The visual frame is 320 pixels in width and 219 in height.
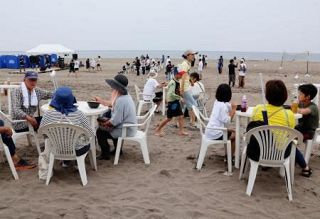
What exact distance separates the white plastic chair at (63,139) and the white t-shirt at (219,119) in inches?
64.1

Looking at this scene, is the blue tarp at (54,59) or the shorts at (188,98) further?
the blue tarp at (54,59)

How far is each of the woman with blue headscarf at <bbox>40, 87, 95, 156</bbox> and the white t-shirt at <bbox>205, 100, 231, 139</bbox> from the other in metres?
1.61

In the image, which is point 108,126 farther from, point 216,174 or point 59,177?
point 216,174

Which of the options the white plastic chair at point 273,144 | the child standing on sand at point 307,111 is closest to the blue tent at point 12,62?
the child standing on sand at point 307,111

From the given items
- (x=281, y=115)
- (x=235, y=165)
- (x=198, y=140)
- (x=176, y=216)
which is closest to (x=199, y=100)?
(x=198, y=140)

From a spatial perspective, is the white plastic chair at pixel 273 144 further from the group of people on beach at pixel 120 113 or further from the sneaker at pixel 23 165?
the sneaker at pixel 23 165

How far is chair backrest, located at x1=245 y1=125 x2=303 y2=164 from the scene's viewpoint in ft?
13.6

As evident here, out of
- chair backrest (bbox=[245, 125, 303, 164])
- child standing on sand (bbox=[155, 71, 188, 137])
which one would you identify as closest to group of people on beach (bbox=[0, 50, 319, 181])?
chair backrest (bbox=[245, 125, 303, 164])

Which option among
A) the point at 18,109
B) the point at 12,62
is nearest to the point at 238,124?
the point at 18,109

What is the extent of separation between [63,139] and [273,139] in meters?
2.35

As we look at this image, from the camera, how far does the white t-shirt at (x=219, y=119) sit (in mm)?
5059

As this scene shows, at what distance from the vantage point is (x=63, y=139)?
4418mm

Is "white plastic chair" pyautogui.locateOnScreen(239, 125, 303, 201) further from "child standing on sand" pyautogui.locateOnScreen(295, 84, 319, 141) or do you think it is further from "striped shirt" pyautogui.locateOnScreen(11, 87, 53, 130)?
"striped shirt" pyautogui.locateOnScreen(11, 87, 53, 130)

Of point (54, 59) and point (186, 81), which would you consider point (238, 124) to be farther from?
point (54, 59)
